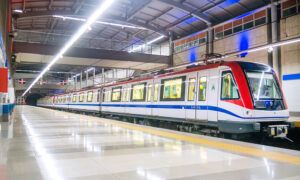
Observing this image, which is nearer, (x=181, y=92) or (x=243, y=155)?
(x=243, y=155)

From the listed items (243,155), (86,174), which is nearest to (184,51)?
(243,155)

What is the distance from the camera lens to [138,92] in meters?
13.3

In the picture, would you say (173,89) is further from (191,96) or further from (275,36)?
(275,36)

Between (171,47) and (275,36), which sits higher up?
(171,47)

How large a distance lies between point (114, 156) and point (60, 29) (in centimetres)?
2802

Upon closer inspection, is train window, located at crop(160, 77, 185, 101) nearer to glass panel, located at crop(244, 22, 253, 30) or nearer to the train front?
the train front

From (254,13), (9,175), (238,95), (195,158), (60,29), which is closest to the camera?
(9,175)

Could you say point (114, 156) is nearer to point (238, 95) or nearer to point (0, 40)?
point (238, 95)

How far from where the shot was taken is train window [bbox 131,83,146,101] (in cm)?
1276

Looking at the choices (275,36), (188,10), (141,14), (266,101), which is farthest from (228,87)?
(141,14)

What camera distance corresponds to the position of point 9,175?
3.32m

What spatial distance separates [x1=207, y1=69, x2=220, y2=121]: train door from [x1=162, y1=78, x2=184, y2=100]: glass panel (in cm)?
154

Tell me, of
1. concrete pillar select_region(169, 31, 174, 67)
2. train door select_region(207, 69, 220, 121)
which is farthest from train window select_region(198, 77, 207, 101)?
concrete pillar select_region(169, 31, 174, 67)

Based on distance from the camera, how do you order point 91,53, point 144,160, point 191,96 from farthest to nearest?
point 91,53
point 191,96
point 144,160
